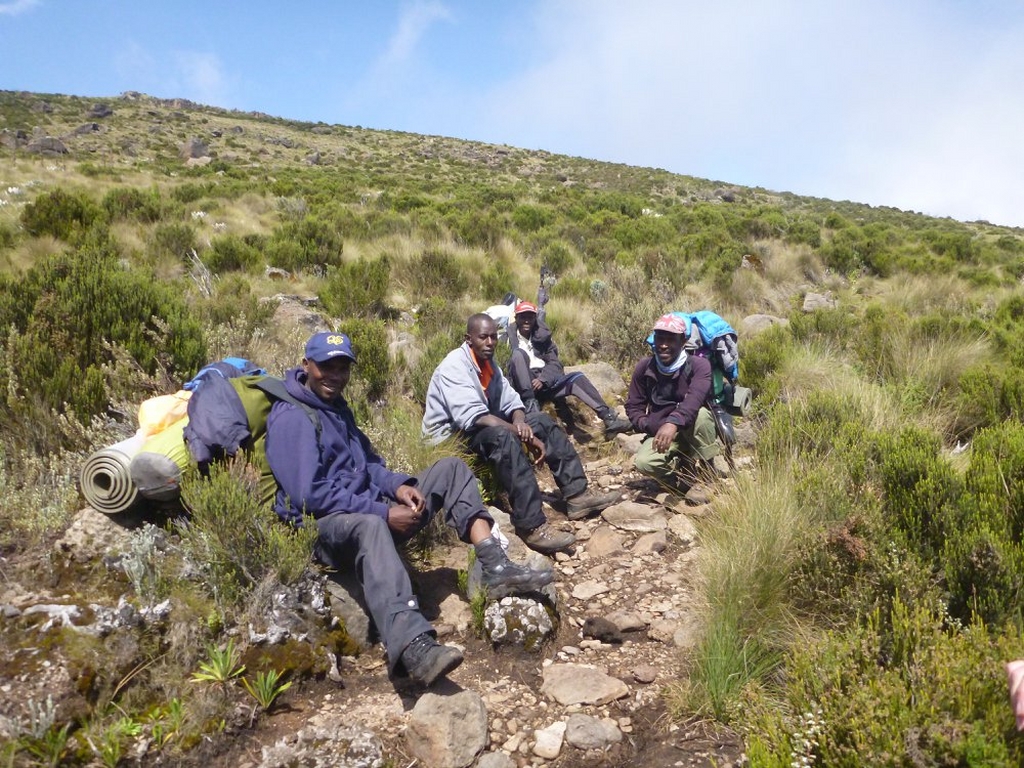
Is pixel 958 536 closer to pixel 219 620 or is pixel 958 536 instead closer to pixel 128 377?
pixel 219 620

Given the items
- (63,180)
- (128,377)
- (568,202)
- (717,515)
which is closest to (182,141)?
(63,180)

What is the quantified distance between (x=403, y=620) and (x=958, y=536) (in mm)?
2399

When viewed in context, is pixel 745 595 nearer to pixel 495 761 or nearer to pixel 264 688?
pixel 495 761

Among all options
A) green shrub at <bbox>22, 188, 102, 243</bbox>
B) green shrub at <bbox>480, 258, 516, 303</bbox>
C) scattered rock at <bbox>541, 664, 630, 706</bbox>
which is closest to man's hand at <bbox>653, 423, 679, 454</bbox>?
scattered rock at <bbox>541, 664, 630, 706</bbox>

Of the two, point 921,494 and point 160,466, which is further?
point 160,466

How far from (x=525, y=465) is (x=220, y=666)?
2308mm

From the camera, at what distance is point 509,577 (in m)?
3.36

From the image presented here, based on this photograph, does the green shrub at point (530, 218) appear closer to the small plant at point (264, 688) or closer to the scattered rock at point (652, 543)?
the scattered rock at point (652, 543)

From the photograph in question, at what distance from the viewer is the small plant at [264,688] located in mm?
2625

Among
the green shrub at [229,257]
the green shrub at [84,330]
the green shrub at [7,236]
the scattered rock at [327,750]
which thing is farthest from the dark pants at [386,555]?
the green shrub at [7,236]

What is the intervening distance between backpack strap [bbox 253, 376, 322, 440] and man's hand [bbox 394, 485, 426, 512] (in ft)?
1.75

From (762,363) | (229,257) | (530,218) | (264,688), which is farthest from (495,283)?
(264,688)

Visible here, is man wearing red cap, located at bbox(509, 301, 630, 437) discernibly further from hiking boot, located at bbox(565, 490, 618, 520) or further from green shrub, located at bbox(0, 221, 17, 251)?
green shrub, located at bbox(0, 221, 17, 251)

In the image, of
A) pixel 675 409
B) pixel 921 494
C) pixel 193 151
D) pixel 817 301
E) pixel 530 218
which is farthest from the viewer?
pixel 193 151
